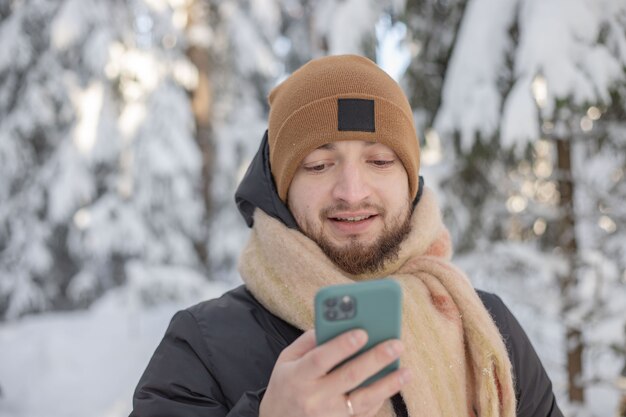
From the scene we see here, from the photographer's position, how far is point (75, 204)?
31.9 ft

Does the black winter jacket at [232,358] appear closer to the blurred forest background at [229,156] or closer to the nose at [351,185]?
the nose at [351,185]

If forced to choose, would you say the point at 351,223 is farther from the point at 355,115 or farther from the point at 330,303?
the point at 330,303

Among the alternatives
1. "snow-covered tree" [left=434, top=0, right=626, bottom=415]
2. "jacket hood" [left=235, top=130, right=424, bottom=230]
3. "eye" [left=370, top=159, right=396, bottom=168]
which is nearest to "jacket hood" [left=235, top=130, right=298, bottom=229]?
"jacket hood" [left=235, top=130, right=424, bottom=230]

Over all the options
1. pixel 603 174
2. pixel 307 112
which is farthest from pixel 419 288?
pixel 603 174

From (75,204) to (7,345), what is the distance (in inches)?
102

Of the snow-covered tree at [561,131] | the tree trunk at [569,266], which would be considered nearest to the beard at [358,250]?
the snow-covered tree at [561,131]

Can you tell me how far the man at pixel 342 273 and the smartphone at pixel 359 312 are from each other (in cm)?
47

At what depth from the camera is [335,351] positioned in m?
0.98

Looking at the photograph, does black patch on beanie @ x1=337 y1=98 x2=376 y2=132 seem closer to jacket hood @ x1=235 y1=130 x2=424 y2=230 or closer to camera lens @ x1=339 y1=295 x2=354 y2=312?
jacket hood @ x1=235 y1=130 x2=424 y2=230

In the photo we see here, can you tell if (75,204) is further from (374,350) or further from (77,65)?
(374,350)

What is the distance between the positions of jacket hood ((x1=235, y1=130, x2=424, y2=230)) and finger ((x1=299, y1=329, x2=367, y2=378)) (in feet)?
2.63

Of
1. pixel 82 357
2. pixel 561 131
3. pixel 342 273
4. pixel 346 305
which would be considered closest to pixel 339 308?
pixel 346 305

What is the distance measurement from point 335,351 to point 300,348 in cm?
14

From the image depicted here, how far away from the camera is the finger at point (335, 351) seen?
0.98 meters
